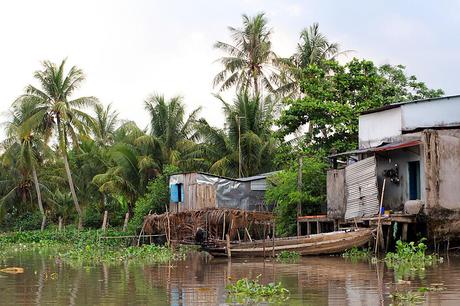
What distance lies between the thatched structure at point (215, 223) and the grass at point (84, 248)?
0.93 meters

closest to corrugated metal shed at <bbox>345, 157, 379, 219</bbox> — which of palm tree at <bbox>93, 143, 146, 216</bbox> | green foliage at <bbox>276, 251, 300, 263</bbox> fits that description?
green foliage at <bbox>276, 251, 300, 263</bbox>

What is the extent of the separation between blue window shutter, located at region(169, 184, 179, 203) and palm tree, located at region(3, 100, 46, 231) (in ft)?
36.2

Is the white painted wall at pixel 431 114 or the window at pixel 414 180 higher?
the white painted wall at pixel 431 114

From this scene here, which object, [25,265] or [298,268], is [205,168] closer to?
[25,265]

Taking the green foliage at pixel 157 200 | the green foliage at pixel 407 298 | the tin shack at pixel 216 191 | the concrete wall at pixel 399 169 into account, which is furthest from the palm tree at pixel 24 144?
the green foliage at pixel 407 298

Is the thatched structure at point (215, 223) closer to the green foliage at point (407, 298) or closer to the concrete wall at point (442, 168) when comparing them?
→ the concrete wall at point (442, 168)

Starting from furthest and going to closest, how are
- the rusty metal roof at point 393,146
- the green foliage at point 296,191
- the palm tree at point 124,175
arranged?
the palm tree at point 124,175, the green foliage at point 296,191, the rusty metal roof at point 393,146

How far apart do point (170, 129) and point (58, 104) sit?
6.68m

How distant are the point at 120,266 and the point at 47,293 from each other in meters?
7.83

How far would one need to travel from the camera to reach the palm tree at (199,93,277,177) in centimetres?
3559

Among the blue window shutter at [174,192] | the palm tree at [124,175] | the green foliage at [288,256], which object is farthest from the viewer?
the palm tree at [124,175]

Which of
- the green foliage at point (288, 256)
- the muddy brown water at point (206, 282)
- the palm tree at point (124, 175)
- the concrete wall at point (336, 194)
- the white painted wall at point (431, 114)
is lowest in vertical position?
the muddy brown water at point (206, 282)

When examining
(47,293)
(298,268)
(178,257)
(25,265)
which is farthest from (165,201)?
(47,293)

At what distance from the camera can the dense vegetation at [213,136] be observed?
3061 cm
